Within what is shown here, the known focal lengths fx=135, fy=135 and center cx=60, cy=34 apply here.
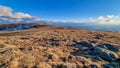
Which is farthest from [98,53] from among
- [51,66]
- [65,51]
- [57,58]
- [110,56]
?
[51,66]

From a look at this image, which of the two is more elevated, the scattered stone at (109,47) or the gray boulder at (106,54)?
the scattered stone at (109,47)

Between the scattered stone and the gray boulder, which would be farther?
the scattered stone

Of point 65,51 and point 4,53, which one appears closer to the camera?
point 4,53

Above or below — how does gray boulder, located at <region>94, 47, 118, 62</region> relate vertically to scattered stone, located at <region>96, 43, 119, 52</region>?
below

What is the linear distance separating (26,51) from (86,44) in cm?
1241

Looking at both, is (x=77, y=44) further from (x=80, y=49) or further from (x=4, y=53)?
(x=4, y=53)

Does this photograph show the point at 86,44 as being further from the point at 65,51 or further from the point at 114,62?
the point at 114,62

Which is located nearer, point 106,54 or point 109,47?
point 106,54

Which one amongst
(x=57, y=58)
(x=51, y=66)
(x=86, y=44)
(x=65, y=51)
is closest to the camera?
(x=51, y=66)

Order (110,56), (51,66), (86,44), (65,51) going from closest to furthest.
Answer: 1. (51,66)
2. (110,56)
3. (65,51)
4. (86,44)

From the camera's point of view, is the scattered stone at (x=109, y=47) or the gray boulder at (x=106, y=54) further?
the scattered stone at (x=109, y=47)

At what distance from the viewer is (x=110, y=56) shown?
22641 mm

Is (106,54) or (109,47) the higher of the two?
(109,47)

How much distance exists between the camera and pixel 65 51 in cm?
2448
